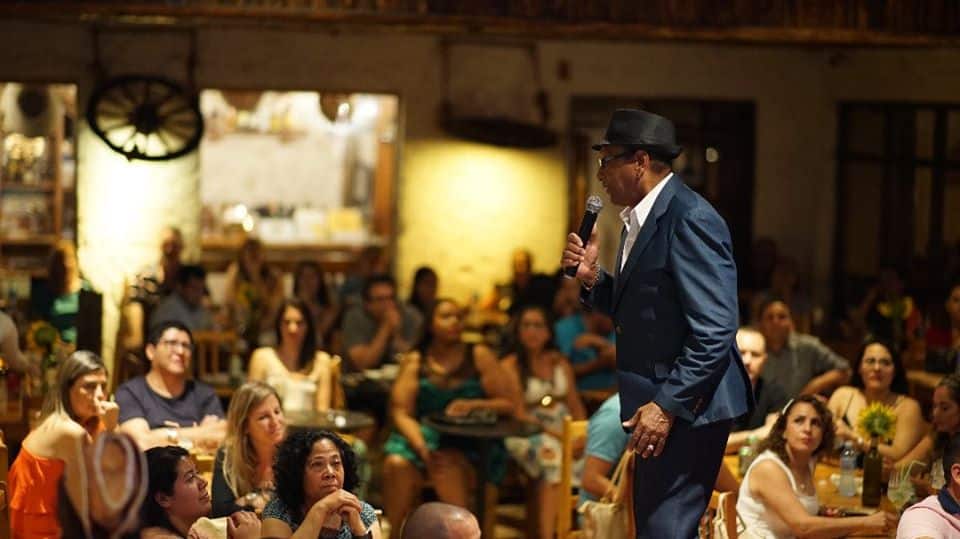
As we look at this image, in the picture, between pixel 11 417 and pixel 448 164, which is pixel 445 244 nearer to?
pixel 448 164

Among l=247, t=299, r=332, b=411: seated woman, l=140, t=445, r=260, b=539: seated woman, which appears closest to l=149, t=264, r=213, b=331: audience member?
l=247, t=299, r=332, b=411: seated woman

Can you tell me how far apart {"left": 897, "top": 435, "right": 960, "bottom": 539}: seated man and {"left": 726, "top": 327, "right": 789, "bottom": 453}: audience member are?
155 centimetres

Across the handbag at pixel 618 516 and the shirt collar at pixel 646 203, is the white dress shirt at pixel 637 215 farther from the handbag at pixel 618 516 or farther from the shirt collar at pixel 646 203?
the handbag at pixel 618 516

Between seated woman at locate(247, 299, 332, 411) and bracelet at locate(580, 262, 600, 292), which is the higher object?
bracelet at locate(580, 262, 600, 292)

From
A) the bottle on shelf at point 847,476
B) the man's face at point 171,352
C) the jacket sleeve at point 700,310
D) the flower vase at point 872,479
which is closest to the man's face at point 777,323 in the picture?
the bottle on shelf at point 847,476

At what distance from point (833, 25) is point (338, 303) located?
14.8ft

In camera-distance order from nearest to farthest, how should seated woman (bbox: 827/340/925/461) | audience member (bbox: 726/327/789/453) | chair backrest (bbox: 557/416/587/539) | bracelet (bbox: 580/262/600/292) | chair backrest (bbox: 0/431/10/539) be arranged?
bracelet (bbox: 580/262/600/292) < chair backrest (bbox: 0/431/10/539) < chair backrest (bbox: 557/416/587/539) < audience member (bbox: 726/327/789/453) < seated woman (bbox: 827/340/925/461)

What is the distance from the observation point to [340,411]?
8453mm

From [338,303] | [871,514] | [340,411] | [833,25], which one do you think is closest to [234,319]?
[338,303]

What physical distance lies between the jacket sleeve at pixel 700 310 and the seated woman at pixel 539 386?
3.87 m

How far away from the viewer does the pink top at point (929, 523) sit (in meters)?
5.16

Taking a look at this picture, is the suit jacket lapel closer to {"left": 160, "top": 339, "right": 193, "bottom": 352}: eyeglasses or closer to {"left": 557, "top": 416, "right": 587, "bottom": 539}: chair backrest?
{"left": 557, "top": 416, "right": 587, "bottom": 539}: chair backrest

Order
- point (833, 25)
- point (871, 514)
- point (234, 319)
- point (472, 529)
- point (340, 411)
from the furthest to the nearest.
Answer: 1. point (234, 319)
2. point (833, 25)
3. point (340, 411)
4. point (871, 514)
5. point (472, 529)

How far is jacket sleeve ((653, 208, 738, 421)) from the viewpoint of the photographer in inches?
180
